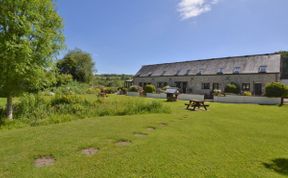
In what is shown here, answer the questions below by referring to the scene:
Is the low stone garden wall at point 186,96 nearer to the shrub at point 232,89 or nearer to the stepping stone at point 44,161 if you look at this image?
the shrub at point 232,89

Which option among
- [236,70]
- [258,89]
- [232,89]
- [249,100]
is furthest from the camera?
[236,70]

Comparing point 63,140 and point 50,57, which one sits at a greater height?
point 50,57

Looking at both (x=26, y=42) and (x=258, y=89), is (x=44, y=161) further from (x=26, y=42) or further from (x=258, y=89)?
(x=258, y=89)

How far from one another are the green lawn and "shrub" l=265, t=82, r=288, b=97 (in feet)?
39.5

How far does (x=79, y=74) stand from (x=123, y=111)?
3035 centimetres

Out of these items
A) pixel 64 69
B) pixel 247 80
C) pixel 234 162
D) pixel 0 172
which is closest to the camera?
pixel 0 172

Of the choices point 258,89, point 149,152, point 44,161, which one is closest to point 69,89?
point 44,161

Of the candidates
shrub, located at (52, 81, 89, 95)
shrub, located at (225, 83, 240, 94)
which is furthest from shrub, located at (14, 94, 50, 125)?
shrub, located at (225, 83, 240, 94)

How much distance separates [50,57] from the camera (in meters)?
10.2

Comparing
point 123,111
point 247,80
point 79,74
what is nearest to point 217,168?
point 123,111

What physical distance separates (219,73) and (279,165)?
27.6 meters

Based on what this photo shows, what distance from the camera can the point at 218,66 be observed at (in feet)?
105

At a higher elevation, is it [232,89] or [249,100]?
[232,89]

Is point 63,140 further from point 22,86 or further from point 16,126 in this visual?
point 22,86
